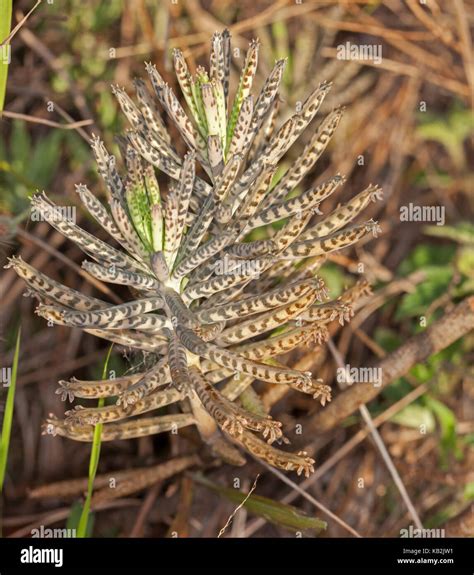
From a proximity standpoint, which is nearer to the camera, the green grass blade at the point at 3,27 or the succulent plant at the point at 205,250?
the succulent plant at the point at 205,250

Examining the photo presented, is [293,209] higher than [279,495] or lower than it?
higher

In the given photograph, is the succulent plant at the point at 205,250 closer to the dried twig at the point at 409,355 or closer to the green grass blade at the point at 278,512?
the green grass blade at the point at 278,512

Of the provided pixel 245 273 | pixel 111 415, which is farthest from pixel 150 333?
pixel 245 273

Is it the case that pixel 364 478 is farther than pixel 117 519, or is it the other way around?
pixel 364 478

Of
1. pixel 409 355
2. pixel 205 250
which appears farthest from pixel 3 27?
pixel 409 355

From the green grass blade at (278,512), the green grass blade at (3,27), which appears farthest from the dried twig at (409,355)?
the green grass blade at (3,27)

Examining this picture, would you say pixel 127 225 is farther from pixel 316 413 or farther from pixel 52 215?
pixel 316 413

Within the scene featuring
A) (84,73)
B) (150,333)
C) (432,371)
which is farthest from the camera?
(84,73)
